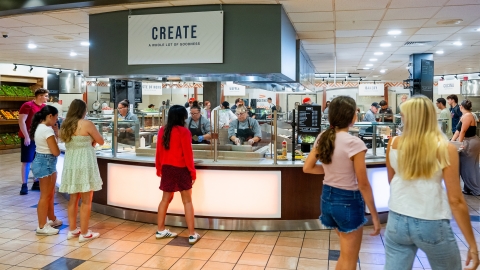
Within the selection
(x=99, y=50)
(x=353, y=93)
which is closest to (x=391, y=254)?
(x=99, y=50)

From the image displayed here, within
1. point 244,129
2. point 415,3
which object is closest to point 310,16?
point 415,3

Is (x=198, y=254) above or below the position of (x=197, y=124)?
below

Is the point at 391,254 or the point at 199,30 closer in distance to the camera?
the point at 391,254

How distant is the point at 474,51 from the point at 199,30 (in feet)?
24.6

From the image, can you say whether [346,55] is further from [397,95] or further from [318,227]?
[397,95]

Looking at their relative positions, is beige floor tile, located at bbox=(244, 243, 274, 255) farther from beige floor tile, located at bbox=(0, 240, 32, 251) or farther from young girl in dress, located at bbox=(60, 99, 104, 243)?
beige floor tile, located at bbox=(0, 240, 32, 251)

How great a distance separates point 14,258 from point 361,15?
5256 mm

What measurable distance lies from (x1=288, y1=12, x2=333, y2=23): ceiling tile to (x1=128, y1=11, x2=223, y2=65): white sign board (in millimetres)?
1159

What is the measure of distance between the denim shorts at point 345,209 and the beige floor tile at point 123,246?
2.43 m

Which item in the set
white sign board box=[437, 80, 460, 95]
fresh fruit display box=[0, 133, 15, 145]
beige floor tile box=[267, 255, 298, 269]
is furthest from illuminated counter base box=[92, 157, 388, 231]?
white sign board box=[437, 80, 460, 95]

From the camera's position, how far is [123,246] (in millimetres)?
4184

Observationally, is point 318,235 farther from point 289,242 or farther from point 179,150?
point 179,150

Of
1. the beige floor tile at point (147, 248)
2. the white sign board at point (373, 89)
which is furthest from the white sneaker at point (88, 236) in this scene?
the white sign board at point (373, 89)

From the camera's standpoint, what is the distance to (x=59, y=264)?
367 cm
